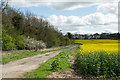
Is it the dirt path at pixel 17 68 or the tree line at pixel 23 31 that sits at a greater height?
the tree line at pixel 23 31

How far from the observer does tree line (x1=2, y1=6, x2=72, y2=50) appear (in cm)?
1671

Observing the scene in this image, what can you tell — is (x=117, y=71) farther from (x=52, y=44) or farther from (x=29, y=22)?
(x=52, y=44)

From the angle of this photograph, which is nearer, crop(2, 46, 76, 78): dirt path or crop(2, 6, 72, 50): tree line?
crop(2, 46, 76, 78): dirt path

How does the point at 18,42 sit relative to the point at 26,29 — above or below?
below

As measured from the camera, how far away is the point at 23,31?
73.2 ft

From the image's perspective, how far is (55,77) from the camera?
6.21 metres

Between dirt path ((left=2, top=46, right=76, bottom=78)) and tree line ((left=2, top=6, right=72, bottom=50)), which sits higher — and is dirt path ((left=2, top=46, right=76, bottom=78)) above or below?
below

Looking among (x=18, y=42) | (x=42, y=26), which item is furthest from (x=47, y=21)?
(x=18, y=42)

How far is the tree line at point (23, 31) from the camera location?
16711mm

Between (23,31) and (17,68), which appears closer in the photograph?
(17,68)

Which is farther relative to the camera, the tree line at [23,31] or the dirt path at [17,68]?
the tree line at [23,31]

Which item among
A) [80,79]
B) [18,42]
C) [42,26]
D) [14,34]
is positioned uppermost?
[42,26]

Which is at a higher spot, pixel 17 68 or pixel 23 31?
pixel 23 31

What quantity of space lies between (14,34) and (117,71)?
14735mm
